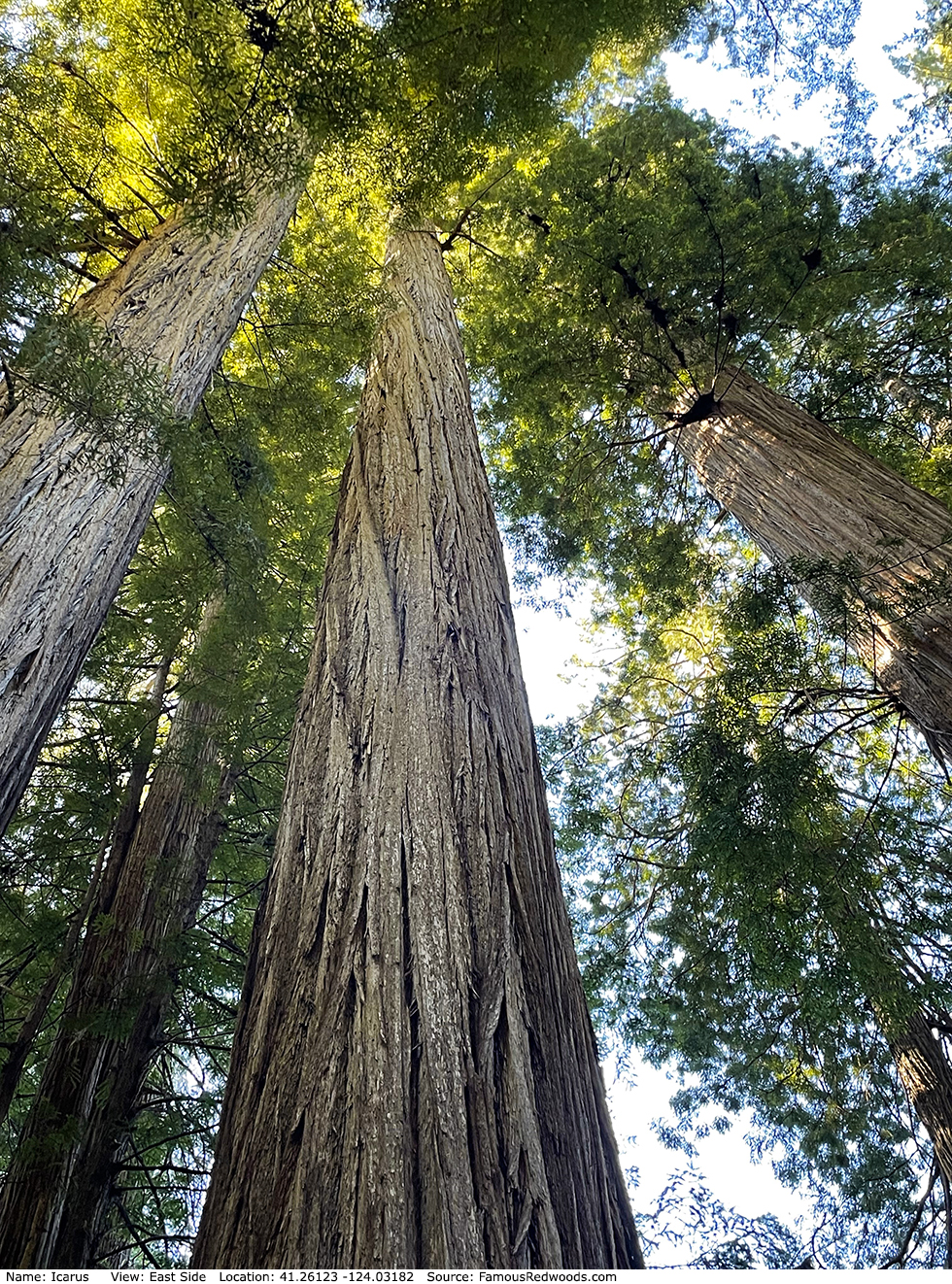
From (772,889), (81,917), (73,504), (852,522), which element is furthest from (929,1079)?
(73,504)

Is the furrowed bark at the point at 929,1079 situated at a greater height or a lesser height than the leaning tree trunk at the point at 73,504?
lesser

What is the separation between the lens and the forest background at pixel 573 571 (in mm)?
3439

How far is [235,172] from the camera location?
142 inches

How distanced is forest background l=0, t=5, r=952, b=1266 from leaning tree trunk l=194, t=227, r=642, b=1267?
124 cm

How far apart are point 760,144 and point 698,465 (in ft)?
9.55

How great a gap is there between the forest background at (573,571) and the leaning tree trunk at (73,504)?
0.10m

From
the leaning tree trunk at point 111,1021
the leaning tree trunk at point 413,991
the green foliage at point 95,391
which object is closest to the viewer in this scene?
the leaning tree trunk at point 413,991

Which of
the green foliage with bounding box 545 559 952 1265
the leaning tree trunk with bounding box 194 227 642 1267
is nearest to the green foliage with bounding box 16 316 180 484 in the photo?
the leaning tree trunk with bounding box 194 227 642 1267

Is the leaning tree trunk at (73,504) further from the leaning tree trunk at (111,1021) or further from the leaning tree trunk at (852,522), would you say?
the leaning tree trunk at (852,522)

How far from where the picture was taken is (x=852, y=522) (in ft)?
13.7

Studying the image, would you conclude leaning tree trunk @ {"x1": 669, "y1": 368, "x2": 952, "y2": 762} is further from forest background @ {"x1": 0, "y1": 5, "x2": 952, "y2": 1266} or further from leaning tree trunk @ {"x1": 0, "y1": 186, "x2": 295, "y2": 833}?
leaning tree trunk @ {"x1": 0, "y1": 186, "x2": 295, "y2": 833}

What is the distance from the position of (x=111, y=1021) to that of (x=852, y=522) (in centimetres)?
473

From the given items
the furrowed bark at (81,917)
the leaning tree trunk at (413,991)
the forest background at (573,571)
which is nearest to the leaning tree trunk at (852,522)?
the forest background at (573,571)

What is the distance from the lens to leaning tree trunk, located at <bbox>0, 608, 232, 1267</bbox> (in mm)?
3275
